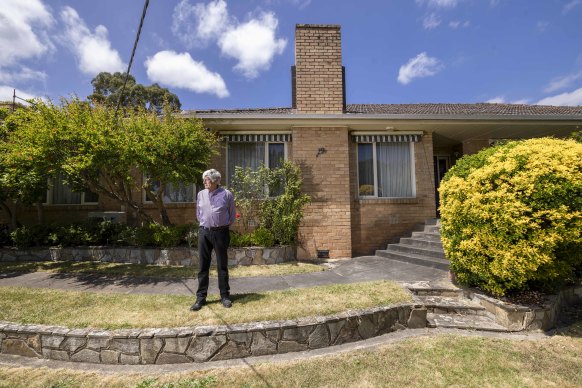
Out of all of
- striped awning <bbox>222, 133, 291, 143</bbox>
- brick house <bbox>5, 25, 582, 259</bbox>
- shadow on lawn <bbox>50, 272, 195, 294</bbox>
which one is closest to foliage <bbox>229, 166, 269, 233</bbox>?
brick house <bbox>5, 25, 582, 259</bbox>

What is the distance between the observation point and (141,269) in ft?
20.8

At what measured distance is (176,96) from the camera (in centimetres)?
3169

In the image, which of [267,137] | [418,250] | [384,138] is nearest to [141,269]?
[267,137]

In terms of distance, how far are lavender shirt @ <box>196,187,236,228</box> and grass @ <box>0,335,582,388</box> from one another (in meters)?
1.84

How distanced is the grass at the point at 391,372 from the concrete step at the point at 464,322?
1.37 ft

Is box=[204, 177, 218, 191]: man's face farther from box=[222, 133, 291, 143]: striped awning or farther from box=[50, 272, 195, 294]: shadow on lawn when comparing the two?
box=[222, 133, 291, 143]: striped awning

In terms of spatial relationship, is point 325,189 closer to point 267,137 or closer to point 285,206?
point 285,206

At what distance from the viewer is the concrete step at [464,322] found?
12.5ft

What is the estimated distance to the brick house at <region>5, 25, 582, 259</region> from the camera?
25.4 ft

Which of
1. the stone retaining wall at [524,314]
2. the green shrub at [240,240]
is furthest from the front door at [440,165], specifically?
the green shrub at [240,240]

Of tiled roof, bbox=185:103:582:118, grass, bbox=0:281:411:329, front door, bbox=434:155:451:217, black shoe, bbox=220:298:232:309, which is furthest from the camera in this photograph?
front door, bbox=434:155:451:217

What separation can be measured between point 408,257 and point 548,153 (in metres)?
3.59

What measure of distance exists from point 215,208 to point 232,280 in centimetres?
209

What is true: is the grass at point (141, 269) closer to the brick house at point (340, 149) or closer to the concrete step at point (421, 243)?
the brick house at point (340, 149)
